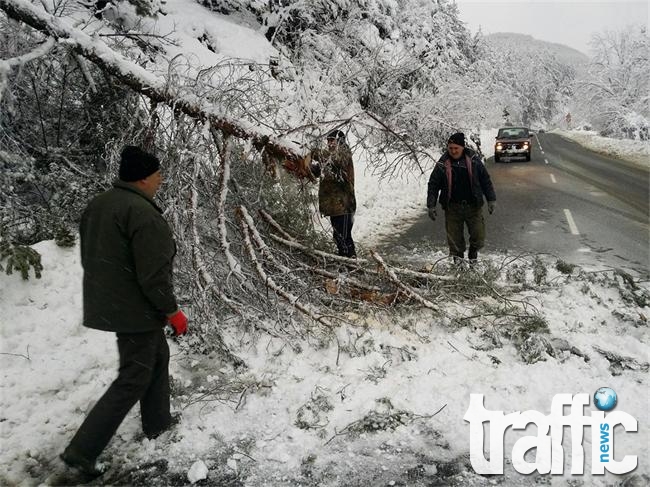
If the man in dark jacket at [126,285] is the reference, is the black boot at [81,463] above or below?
below

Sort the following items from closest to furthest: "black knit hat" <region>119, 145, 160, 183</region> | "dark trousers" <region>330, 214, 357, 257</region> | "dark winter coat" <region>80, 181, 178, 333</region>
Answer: "dark winter coat" <region>80, 181, 178, 333</region>, "black knit hat" <region>119, 145, 160, 183</region>, "dark trousers" <region>330, 214, 357, 257</region>

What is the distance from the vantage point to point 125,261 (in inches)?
107

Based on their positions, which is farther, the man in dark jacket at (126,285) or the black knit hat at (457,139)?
the black knit hat at (457,139)

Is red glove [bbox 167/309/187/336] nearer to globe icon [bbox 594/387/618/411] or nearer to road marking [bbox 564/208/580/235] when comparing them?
globe icon [bbox 594/387/618/411]

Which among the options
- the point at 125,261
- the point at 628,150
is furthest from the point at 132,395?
the point at 628,150

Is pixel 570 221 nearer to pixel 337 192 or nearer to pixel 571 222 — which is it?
pixel 571 222

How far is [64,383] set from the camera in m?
3.61

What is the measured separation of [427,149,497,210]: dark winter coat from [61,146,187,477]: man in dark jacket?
392 centimetres

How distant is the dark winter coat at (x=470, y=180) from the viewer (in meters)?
5.71

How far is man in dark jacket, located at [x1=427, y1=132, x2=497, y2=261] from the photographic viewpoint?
5707 millimetres

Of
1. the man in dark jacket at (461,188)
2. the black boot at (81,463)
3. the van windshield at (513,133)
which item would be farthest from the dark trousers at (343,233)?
the van windshield at (513,133)

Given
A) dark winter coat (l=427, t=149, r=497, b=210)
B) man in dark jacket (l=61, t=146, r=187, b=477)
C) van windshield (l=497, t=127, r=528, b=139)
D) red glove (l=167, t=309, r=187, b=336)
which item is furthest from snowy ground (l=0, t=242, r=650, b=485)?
van windshield (l=497, t=127, r=528, b=139)

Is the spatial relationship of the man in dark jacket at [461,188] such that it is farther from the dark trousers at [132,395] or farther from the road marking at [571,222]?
the dark trousers at [132,395]

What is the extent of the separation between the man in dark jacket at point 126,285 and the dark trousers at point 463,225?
13.6 feet
